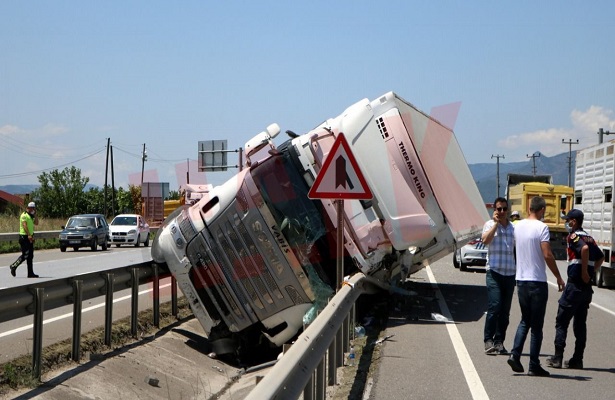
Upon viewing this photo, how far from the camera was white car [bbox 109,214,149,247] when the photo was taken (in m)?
42.8

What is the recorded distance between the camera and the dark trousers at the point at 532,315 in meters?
9.09

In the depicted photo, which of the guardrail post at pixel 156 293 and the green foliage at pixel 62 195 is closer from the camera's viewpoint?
the guardrail post at pixel 156 293

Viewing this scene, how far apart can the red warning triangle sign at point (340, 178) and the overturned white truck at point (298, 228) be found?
1.24 m

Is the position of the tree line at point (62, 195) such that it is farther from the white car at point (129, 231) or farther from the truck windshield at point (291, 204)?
the truck windshield at point (291, 204)

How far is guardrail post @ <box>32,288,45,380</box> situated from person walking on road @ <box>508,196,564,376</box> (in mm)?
4733

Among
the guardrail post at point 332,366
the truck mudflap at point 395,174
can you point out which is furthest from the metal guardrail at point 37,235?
the guardrail post at point 332,366

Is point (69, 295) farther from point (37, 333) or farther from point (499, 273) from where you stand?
point (499, 273)

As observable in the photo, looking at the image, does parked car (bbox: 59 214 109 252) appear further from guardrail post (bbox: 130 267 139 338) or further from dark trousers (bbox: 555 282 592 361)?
dark trousers (bbox: 555 282 592 361)

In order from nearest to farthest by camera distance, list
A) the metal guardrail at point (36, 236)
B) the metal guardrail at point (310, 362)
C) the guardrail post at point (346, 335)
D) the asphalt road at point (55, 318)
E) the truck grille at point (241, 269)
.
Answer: the metal guardrail at point (310, 362), the guardrail post at point (346, 335), the asphalt road at point (55, 318), the truck grille at point (241, 269), the metal guardrail at point (36, 236)

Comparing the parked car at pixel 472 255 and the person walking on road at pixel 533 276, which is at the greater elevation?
the person walking on road at pixel 533 276

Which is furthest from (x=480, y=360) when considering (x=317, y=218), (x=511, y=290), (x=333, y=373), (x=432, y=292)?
(x=432, y=292)

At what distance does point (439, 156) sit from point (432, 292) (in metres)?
5.44

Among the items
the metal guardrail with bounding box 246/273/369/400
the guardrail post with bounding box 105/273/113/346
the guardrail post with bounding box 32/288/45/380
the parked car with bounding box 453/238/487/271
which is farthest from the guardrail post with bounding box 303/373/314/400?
the parked car with bounding box 453/238/487/271

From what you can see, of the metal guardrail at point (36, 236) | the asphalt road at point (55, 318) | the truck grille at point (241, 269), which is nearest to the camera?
the asphalt road at point (55, 318)
